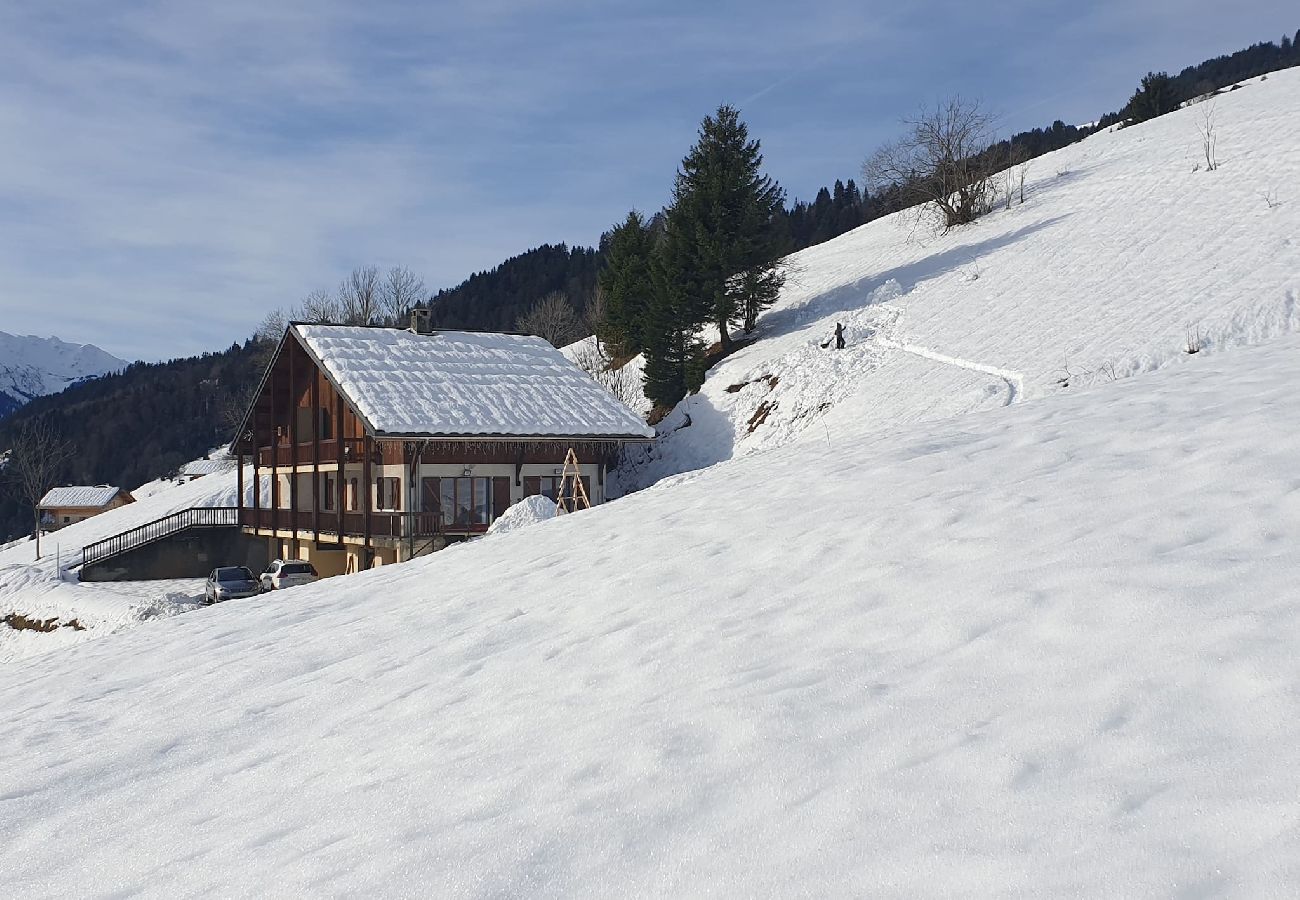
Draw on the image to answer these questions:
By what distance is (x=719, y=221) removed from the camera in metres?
41.8

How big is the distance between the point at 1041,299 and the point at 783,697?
102 ft

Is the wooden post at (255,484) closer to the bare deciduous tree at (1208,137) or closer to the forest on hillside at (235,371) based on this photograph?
the bare deciduous tree at (1208,137)

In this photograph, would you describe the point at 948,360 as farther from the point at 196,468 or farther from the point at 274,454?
the point at 196,468

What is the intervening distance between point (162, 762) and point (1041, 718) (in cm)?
524

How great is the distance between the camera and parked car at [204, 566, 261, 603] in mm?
32875

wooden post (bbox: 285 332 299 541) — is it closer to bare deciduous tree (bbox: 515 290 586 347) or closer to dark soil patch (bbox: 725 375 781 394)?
dark soil patch (bbox: 725 375 781 394)

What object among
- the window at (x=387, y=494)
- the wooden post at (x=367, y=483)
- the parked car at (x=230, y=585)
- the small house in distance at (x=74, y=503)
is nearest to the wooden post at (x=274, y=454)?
the parked car at (x=230, y=585)

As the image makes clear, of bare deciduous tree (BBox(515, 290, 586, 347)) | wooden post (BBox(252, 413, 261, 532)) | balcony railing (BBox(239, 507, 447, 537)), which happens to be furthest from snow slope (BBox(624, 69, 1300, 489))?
bare deciduous tree (BBox(515, 290, 586, 347))

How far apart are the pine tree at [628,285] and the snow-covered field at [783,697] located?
120ft

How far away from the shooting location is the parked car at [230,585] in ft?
108

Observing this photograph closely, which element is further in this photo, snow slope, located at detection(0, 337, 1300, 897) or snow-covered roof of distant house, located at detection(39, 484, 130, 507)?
snow-covered roof of distant house, located at detection(39, 484, 130, 507)

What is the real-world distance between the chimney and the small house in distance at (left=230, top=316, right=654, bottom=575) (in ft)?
0.22

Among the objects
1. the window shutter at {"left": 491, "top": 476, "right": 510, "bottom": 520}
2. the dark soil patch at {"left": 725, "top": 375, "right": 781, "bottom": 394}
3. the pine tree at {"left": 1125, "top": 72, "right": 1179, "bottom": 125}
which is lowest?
the window shutter at {"left": 491, "top": 476, "right": 510, "bottom": 520}

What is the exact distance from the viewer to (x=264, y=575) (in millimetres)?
34656
